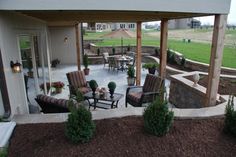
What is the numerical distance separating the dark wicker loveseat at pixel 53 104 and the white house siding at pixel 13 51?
0.50m

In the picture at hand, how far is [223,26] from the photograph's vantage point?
441 cm

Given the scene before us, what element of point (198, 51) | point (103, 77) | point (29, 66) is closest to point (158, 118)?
point (29, 66)

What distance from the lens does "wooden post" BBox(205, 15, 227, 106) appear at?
14.4 feet

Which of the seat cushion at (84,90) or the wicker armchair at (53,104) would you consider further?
the seat cushion at (84,90)

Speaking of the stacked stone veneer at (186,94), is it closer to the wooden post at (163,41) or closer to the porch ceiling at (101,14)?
the wooden post at (163,41)

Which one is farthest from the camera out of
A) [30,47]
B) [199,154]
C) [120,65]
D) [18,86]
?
[120,65]

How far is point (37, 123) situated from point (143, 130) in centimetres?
194

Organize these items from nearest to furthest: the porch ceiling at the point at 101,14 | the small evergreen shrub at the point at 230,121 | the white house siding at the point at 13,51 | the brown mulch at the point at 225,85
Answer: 1. the small evergreen shrub at the point at 230,121
2. the white house siding at the point at 13,51
3. the porch ceiling at the point at 101,14
4. the brown mulch at the point at 225,85

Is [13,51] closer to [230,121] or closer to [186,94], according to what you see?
[230,121]

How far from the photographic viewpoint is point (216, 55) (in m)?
4.51

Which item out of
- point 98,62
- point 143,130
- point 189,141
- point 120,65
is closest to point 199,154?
point 189,141

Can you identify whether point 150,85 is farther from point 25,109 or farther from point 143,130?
point 25,109

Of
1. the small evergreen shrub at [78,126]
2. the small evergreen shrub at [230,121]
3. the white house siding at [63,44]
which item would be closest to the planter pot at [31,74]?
the small evergreen shrub at [78,126]

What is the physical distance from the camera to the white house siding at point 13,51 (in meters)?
3.55
